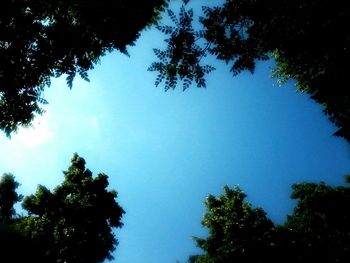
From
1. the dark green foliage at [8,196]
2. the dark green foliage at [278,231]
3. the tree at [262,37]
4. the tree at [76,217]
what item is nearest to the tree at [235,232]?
the dark green foliage at [278,231]

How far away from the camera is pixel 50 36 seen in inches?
215

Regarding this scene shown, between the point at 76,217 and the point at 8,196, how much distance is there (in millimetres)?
7726

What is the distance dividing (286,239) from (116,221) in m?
10.9

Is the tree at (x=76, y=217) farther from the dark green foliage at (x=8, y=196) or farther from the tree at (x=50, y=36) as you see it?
the tree at (x=50, y=36)

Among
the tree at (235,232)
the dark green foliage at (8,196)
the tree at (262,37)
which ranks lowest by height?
the tree at (262,37)

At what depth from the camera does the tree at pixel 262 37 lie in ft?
17.9

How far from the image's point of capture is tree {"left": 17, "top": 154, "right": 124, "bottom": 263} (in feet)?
57.3

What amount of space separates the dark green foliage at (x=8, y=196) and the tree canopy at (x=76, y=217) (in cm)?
189

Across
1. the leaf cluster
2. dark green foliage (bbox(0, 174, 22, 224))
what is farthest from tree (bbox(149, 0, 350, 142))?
dark green foliage (bbox(0, 174, 22, 224))

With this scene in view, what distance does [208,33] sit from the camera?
6.32 m

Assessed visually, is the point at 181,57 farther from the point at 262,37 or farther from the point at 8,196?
the point at 8,196

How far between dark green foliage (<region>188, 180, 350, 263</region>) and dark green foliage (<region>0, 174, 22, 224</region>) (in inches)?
528

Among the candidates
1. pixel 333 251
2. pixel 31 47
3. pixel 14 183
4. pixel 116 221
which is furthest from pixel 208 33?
pixel 14 183

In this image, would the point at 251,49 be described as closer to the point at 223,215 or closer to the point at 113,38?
the point at 113,38
